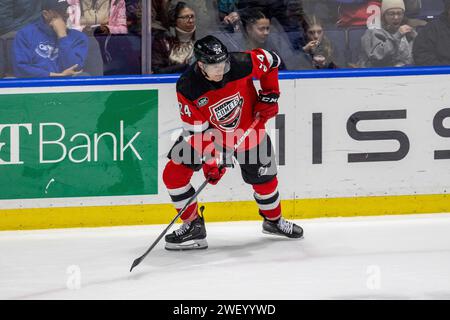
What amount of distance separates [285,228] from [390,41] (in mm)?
1251

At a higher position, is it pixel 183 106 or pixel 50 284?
pixel 183 106

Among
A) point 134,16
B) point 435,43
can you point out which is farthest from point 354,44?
point 134,16

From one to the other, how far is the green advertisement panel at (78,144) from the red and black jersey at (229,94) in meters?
0.65

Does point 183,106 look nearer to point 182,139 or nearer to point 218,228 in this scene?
point 182,139

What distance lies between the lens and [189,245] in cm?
644

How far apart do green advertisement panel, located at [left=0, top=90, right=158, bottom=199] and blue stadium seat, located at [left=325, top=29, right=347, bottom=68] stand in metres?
1.01

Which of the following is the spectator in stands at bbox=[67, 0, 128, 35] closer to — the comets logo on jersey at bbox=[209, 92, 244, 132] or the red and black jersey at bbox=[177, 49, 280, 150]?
the red and black jersey at bbox=[177, 49, 280, 150]

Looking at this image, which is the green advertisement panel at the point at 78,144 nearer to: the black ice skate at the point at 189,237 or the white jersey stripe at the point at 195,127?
the black ice skate at the point at 189,237

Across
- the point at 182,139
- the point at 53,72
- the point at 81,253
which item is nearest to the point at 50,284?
the point at 81,253

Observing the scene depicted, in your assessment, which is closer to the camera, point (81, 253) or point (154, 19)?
point (81, 253)

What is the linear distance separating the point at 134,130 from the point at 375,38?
1.41 m

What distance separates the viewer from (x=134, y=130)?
6805 mm

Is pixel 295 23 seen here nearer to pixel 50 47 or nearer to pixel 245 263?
pixel 50 47

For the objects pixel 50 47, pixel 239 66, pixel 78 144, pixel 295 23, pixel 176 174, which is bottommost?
pixel 176 174
